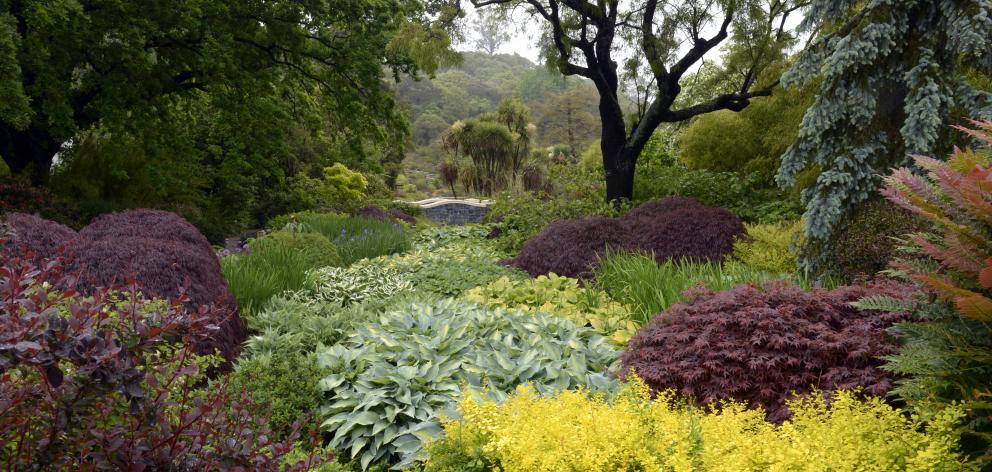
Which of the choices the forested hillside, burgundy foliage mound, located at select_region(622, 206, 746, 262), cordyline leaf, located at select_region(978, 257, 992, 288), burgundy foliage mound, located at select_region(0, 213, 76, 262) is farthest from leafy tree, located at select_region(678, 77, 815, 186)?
the forested hillside

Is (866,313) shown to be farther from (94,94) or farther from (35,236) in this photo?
(94,94)

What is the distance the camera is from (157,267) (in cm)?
429

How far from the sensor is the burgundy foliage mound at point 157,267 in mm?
4113

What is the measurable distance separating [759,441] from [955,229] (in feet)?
3.75

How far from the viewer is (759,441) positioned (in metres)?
2.17

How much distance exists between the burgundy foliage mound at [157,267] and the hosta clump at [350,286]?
1088 mm

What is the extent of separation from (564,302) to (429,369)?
174cm

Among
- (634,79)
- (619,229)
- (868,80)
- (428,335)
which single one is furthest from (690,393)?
(634,79)

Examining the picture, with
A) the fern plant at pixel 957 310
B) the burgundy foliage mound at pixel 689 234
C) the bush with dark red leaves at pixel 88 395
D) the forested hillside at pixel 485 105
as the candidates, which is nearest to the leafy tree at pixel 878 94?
the burgundy foliage mound at pixel 689 234

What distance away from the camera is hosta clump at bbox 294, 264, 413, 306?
19.2ft

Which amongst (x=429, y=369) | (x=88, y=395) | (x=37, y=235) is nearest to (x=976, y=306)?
(x=429, y=369)

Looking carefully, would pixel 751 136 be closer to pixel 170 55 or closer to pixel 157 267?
pixel 157 267

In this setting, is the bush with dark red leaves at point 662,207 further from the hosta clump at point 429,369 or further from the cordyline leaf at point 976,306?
the cordyline leaf at point 976,306

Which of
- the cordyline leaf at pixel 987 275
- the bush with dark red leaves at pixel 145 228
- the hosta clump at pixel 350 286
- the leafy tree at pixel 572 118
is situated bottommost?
the hosta clump at pixel 350 286
